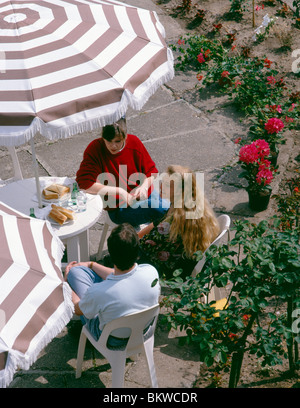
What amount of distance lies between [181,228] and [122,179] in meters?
1.10

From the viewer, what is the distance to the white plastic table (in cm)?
517

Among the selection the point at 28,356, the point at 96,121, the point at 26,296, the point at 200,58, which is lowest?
the point at 200,58

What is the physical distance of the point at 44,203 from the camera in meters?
5.35

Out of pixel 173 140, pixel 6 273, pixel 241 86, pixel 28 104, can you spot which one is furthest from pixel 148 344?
pixel 241 86

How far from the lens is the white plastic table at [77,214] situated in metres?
5.17

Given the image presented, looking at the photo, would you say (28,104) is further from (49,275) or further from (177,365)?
(177,365)

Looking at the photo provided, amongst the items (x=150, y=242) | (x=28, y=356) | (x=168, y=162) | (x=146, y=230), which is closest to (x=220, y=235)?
(x=150, y=242)

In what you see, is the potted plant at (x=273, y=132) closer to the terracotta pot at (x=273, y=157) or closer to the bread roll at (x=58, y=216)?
the terracotta pot at (x=273, y=157)

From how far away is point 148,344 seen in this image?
4363mm

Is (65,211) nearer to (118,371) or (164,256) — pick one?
(164,256)

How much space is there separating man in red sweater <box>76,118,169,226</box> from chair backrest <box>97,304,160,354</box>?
1.55m

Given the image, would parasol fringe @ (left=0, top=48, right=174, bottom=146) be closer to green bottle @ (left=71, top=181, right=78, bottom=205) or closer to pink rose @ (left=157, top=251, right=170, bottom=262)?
green bottle @ (left=71, top=181, right=78, bottom=205)

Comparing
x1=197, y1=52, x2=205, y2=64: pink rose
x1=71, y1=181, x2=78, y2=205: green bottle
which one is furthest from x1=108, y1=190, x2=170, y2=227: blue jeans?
x1=197, y1=52, x2=205, y2=64: pink rose
